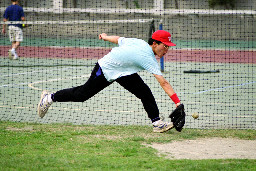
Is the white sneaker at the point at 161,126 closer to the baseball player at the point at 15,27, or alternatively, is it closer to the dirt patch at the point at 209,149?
the dirt patch at the point at 209,149

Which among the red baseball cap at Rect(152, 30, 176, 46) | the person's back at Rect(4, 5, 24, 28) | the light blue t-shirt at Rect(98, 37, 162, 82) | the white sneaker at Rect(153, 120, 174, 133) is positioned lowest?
the white sneaker at Rect(153, 120, 174, 133)

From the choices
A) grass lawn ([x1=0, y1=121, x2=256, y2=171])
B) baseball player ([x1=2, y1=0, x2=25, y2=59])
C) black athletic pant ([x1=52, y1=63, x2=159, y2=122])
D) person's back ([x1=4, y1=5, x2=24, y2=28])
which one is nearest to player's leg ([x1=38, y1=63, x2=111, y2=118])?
black athletic pant ([x1=52, y1=63, x2=159, y2=122])

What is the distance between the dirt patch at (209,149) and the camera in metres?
5.89

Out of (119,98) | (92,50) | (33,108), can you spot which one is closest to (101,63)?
(33,108)

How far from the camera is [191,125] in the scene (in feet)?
27.1

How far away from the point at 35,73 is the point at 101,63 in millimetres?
9302

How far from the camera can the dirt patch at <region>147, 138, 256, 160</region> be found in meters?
5.89

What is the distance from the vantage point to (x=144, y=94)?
22.8 feet

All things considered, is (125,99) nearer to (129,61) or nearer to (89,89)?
(89,89)

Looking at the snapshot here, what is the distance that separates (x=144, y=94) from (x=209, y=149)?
135 centimetres

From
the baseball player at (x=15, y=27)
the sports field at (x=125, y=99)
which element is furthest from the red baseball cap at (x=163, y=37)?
the baseball player at (x=15, y=27)

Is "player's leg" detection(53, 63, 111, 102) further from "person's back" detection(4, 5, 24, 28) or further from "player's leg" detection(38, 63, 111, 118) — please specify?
"person's back" detection(4, 5, 24, 28)

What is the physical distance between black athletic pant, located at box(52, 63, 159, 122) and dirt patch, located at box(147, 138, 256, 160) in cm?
78

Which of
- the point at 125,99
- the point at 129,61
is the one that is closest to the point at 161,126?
the point at 129,61
